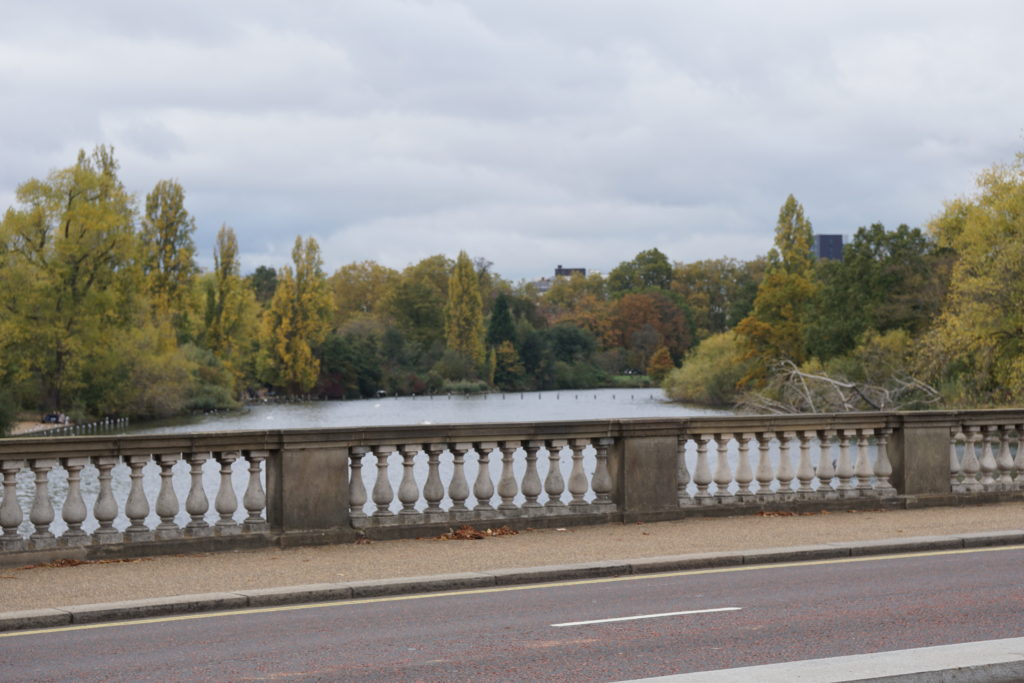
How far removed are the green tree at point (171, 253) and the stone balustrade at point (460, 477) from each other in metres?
86.2

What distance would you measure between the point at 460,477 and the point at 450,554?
3.97 ft

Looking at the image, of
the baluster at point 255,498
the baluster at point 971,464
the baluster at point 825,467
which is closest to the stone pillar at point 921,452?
the baluster at point 971,464

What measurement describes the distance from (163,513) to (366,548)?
193cm

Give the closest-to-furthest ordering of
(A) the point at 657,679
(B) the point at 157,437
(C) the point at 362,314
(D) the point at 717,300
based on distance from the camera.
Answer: (A) the point at 657,679 < (B) the point at 157,437 < (C) the point at 362,314 < (D) the point at 717,300

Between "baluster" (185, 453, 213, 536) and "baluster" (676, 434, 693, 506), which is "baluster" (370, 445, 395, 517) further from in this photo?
"baluster" (676, 434, 693, 506)

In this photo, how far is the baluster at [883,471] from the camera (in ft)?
49.4

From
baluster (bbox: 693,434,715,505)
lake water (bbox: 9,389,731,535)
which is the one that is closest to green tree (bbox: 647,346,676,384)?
lake water (bbox: 9,389,731,535)

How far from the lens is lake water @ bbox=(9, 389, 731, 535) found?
1639 inches

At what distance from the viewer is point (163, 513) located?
1155cm

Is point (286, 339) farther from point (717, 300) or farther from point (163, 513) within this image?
point (163, 513)

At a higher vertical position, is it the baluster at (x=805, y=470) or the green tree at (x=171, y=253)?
the green tree at (x=171, y=253)

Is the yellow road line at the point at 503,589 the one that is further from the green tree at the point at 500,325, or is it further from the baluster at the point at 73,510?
the green tree at the point at 500,325

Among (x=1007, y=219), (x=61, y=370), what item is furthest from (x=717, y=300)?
(x=1007, y=219)

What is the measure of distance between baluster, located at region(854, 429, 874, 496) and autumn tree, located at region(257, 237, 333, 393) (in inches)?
4087
